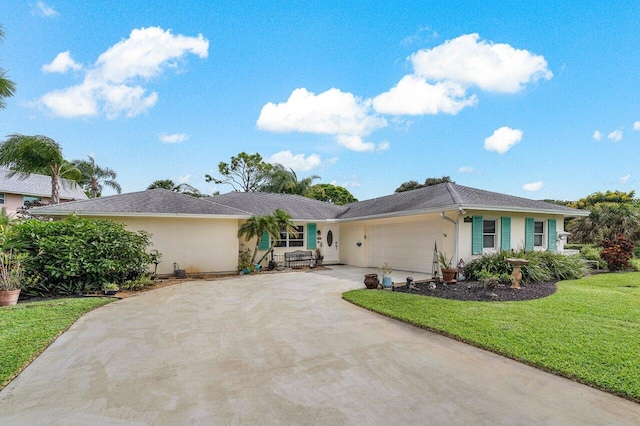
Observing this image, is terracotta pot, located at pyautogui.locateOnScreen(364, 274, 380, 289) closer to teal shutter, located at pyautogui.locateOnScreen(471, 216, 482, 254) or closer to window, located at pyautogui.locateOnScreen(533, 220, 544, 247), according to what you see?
teal shutter, located at pyautogui.locateOnScreen(471, 216, 482, 254)

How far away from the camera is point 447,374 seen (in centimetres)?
363

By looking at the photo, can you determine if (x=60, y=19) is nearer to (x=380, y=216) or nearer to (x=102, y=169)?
(x=380, y=216)

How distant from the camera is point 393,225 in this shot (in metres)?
13.9

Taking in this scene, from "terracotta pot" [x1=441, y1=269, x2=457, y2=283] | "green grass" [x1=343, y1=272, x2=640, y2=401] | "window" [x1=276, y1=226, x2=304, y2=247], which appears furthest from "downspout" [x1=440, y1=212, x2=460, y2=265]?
"window" [x1=276, y1=226, x2=304, y2=247]

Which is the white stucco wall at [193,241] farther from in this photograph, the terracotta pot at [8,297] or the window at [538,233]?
the window at [538,233]

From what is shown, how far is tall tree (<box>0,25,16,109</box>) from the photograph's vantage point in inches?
321

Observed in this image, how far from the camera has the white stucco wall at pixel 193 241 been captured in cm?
1162

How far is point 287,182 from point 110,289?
2133 centimetres

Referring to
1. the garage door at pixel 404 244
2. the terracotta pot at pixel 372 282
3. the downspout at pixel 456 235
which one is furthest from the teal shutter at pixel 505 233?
the terracotta pot at pixel 372 282

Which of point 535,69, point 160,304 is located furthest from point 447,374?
point 535,69

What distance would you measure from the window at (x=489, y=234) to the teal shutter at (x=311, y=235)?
7.74m

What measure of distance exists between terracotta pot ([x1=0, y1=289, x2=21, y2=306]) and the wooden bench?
913 cm

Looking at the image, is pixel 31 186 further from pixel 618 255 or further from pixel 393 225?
pixel 618 255

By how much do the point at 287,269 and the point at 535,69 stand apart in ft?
41.9
